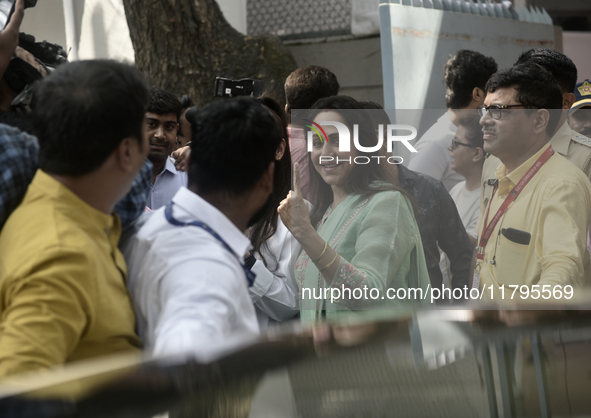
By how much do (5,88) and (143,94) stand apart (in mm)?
929

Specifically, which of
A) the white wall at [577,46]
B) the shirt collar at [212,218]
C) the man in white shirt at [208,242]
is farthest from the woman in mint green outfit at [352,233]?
the white wall at [577,46]

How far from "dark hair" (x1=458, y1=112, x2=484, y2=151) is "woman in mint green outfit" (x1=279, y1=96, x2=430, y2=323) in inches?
12.2

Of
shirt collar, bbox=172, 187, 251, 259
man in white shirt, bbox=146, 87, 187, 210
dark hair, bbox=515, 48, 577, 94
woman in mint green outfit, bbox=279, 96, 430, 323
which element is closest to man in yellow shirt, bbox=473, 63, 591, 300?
woman in mint green outfit, bbox=279, 96, 430, 323

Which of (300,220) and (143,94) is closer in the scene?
(143,94)

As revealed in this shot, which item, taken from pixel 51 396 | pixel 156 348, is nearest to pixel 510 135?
pixel 156 348

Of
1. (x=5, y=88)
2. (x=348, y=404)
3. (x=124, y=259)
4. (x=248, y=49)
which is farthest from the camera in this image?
(x=248, y=49)

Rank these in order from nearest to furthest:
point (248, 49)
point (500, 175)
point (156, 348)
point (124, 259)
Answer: point (156, 348) < point (124, 259) < point (500, 175) < point (248, 49)

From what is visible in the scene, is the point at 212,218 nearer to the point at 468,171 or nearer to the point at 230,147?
the point at 230,147

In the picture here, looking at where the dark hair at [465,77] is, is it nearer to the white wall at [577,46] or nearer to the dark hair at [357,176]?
the dark hair at [357,176]

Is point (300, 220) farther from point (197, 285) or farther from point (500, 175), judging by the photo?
point (197, 285)

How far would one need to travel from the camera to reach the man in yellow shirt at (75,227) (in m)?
1.17

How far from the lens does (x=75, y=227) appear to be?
129 centimetres

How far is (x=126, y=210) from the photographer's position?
1.62m

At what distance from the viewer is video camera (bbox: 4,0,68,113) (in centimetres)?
202
